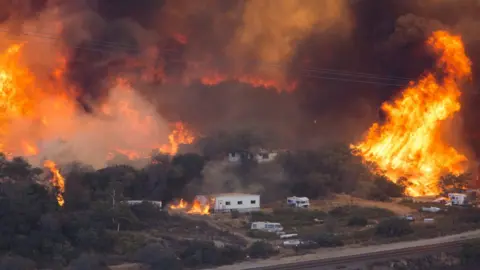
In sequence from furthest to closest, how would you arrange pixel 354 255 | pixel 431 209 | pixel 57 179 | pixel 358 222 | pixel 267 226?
pixel 431 209, pixel 57 179, pixel 358 222, pixel 267 226, pixel 354 255

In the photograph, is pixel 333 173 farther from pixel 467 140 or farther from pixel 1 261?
pixel 1 261

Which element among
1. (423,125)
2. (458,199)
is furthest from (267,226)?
(423,125)

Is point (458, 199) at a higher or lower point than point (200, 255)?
higher

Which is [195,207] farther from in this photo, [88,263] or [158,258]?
[88,263]

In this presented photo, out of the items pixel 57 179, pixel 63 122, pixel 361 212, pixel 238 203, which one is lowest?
pixel 361 212

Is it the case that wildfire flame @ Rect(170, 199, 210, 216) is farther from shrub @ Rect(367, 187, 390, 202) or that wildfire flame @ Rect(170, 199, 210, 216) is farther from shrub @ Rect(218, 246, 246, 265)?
shrub @ Rect(367, 187, 390, 202)

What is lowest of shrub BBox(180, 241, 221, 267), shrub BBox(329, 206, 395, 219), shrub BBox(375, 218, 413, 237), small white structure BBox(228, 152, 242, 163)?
shrub BBox(180, 241, 221, 267)

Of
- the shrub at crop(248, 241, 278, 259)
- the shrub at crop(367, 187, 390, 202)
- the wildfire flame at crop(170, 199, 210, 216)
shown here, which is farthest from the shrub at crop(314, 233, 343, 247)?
the shrub at crop(367, 187, 390, 202)
